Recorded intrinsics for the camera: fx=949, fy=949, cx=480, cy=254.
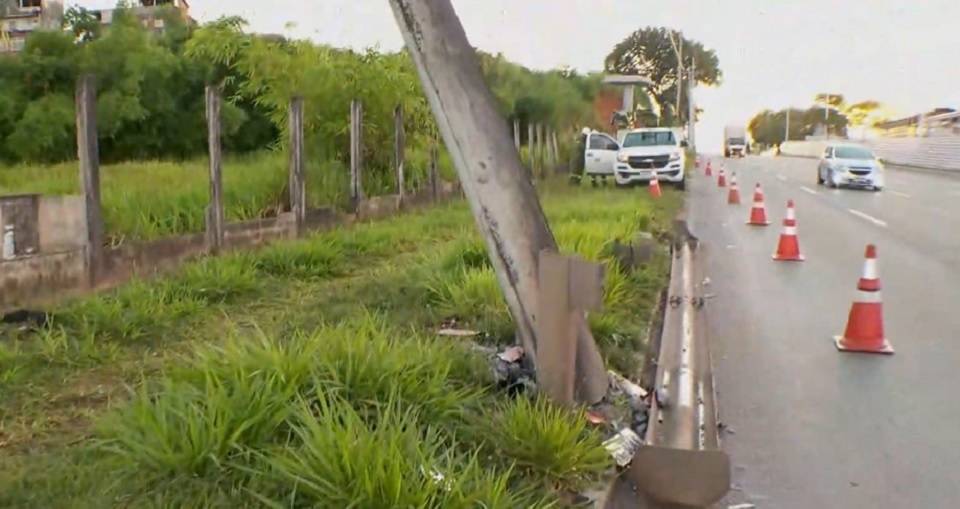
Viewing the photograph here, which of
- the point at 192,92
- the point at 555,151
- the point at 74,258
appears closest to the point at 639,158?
the point at 555,151

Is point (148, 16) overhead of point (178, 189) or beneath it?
overhead

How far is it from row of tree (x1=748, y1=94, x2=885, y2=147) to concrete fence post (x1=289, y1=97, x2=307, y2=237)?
4152 inches

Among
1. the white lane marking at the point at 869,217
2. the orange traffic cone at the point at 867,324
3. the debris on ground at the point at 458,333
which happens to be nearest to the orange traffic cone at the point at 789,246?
the orange traffic cone at the point at 867,324

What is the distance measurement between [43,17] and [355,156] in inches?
506

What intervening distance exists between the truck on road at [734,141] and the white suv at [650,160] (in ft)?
179

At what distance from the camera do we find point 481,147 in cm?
464

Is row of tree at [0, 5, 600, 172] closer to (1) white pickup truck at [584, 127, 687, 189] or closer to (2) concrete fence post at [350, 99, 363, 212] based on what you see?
(2) concrete fence post at [350, 99, 363, 212]

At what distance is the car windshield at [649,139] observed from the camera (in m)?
26.9

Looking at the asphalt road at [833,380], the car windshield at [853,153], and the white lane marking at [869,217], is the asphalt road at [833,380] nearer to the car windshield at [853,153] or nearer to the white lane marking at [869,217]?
the white lane marking at [869,217]

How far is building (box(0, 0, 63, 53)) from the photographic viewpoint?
59.5 feet

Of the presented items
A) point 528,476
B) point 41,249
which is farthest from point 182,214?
point 528,476

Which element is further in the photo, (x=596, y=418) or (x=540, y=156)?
(x=540, y=156)

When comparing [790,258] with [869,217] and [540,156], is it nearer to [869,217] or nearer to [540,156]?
[869,217]

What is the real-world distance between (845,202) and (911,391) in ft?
58.1
